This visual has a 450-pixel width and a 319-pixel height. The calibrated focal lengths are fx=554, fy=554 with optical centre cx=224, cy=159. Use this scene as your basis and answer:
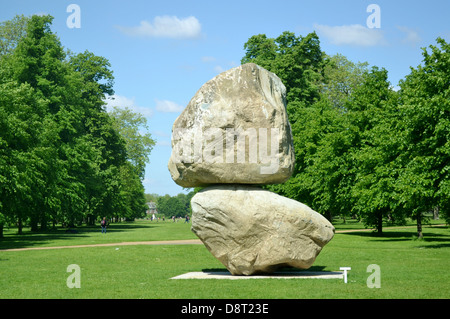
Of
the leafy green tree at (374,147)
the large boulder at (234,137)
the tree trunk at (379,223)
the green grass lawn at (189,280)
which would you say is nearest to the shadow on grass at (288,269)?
the green grass lawn at (189,280)

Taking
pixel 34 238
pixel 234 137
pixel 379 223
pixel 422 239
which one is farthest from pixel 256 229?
pixel 34 238

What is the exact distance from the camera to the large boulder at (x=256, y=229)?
15.7 m

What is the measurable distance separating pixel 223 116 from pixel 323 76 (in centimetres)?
4902

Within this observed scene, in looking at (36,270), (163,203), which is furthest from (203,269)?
(163,203)

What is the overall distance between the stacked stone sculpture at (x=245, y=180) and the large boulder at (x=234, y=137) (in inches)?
1.1

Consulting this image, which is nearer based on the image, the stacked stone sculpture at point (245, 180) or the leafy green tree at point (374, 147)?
the stacked stone sculpture at point (245, 180)

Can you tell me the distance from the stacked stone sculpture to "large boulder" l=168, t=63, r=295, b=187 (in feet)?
0.09

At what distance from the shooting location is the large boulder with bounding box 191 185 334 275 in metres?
15.7

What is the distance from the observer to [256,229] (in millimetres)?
15742

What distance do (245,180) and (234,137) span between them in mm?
1301

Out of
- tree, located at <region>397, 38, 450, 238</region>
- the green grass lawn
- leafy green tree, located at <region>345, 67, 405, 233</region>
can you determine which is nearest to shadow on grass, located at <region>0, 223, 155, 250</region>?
the green grass lawn

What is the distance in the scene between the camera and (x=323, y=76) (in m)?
63.0

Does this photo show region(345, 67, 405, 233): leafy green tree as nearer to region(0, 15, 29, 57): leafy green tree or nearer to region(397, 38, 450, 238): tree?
region(397, 38, 450, 238): tree

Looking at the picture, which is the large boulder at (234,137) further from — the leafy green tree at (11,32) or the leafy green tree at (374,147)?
the leafy green tree at (11,32)
